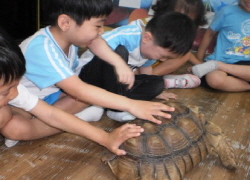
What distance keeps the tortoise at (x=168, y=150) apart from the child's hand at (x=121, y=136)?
13 mm

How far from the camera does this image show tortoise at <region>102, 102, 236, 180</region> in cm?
94

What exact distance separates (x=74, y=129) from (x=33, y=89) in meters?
0.34

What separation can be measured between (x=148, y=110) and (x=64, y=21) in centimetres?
43

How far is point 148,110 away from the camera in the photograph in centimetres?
100

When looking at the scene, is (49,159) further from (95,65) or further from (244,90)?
(244,90)

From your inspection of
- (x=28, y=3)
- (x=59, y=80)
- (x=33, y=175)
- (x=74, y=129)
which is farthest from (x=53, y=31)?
(x=28, y=3)

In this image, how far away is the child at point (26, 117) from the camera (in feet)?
2.68

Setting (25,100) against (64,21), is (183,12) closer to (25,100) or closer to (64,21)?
(64,21)

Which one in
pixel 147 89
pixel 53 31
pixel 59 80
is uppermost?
pixel 53 31

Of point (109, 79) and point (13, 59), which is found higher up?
point (13, 59)

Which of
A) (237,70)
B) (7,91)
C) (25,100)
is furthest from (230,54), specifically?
(7,91)

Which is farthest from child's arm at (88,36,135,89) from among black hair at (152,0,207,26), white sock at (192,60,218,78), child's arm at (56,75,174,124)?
white sock at (192,60,218,78)

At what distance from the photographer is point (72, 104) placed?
137 centimetres

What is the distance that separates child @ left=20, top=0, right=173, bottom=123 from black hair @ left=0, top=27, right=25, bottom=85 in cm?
24
